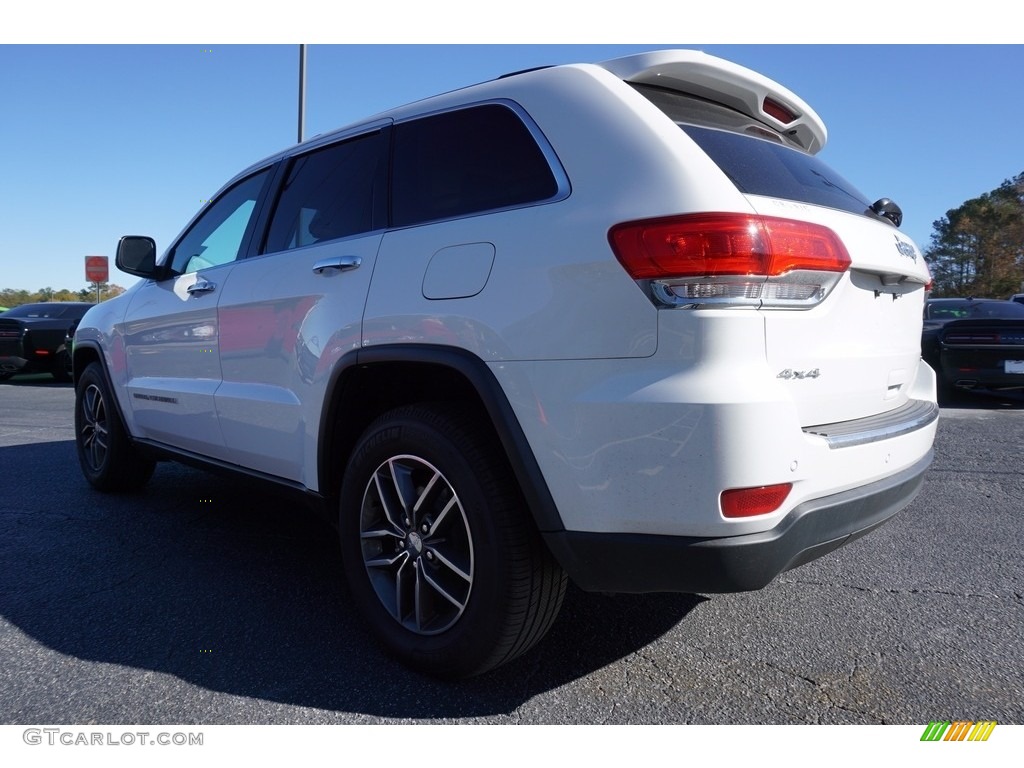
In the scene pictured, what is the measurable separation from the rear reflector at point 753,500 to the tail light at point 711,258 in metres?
0.45

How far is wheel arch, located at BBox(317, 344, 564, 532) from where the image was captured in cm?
205

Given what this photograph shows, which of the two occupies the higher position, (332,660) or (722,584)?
(722,584)

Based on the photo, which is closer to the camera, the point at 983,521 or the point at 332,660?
the point at 332,660

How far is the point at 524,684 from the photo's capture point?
7.52ft

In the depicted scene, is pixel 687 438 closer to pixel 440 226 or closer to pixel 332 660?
pixel 440 226

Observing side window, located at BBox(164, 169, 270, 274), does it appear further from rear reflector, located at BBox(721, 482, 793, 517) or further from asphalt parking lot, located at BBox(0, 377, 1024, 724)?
rear reflector, located at BBox(721, 482, 793, 517)

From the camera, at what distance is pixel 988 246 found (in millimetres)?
48781

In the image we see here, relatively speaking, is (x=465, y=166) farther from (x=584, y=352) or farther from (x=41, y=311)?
(x=41, y=311)

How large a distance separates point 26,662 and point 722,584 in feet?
7.27

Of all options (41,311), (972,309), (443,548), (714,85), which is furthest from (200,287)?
(41,311)

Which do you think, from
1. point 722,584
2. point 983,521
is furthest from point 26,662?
point 983,521

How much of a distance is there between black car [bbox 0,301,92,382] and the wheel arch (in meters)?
13.0

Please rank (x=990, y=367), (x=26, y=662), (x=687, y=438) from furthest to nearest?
(x=990, y=367) → (x=26, y=662) → (x=687, y=438)

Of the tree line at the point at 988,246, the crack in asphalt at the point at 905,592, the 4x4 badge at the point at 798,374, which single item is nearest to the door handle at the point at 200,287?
the 4x4 badge at the point at 798,374
